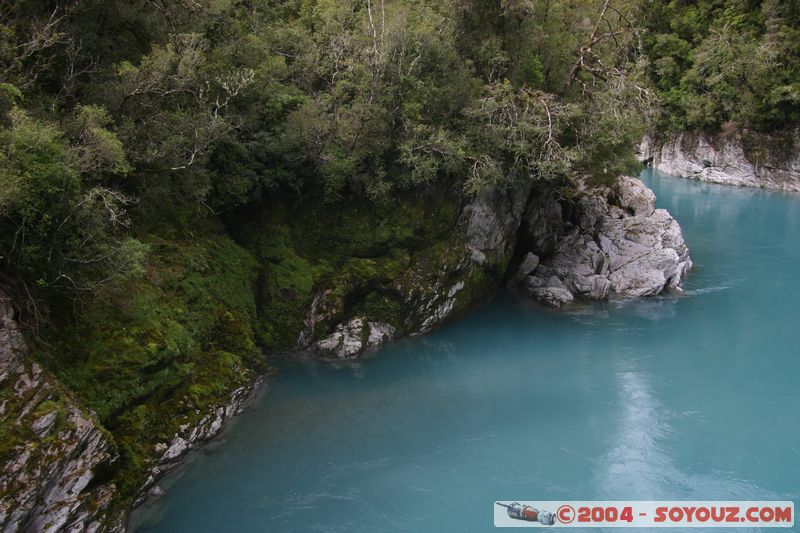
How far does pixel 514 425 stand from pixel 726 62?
115 feet

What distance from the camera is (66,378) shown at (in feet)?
30.7

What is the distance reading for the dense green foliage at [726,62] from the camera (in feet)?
121

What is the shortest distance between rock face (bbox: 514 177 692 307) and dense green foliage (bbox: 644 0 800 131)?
20.9 metres

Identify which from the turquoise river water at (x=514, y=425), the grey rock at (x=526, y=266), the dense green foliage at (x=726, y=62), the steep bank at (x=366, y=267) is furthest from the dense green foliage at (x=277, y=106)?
the dense green foliage at (x=726, y=62)

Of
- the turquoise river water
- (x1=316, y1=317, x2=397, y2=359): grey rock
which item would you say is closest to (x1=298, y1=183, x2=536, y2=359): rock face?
(x1=316, y1=317, x2=397, y2=359): grey rock

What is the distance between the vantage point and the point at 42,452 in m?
8.02

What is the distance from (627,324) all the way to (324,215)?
9.55 metres

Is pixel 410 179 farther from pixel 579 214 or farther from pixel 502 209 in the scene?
pixel 579 214

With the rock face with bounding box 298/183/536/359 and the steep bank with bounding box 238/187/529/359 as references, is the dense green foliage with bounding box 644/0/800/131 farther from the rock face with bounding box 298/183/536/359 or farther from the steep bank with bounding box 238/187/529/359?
the steep bank with bounding box 238/187/529/359

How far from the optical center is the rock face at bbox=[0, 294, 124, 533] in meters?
7.69

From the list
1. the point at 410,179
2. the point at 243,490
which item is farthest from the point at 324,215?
the point at 243,490

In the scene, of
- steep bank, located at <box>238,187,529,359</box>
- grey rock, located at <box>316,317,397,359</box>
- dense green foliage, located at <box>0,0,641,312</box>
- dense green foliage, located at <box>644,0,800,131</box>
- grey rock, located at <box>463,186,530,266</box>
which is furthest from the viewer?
dense green foliage, located at <box>644,0,800,131</box>

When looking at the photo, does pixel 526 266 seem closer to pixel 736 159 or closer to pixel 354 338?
pixel 354 338

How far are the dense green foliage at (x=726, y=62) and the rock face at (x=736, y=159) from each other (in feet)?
3.07
